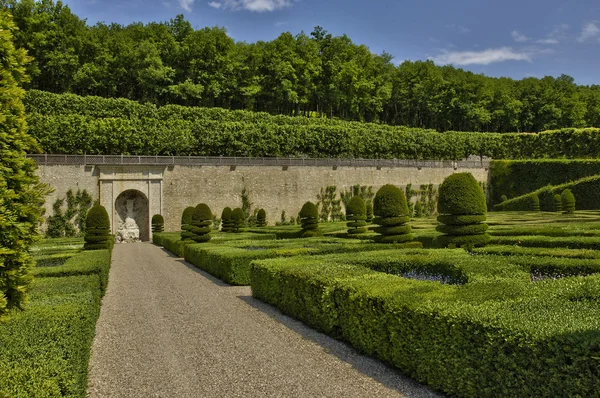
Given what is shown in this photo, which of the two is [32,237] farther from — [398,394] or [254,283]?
[254,283]

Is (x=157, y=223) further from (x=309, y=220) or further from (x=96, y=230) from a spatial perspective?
(x=96, y=230)

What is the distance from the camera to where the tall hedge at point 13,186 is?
394cm

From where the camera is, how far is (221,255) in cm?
1354

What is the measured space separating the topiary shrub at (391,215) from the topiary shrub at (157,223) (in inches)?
889

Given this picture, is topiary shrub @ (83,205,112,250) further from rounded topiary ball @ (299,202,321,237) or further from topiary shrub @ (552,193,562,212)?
topiary shrub @ (552,193,562,212)

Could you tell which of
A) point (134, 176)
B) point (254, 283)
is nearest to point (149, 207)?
point (134, 176)

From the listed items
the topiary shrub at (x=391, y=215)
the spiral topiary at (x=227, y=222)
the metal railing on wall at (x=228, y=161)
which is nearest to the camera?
the topiary shrub at (x=391, y=215)

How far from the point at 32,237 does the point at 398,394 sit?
4.08m

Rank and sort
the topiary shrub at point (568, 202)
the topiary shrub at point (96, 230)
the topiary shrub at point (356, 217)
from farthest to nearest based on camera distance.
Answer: the topiary shrub at point (568, 202) → the topiary shrub at point (356, 217) → the topiary shrub at point (96, 230)

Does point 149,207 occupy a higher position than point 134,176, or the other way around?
point 134,176

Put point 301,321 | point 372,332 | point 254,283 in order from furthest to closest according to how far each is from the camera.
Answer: point 254,283 → point 301,321 → point 372,332

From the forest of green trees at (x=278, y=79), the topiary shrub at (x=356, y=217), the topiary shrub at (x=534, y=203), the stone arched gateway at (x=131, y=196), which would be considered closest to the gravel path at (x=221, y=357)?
the topiary shrub at (x=356, y=217)

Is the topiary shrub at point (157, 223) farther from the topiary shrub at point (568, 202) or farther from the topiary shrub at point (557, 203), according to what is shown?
the topiary shrub at point (557, 203)

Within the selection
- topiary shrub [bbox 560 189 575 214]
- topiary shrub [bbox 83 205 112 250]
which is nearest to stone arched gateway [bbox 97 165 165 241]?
topiary shrub [bbox 83 205 112 250]
